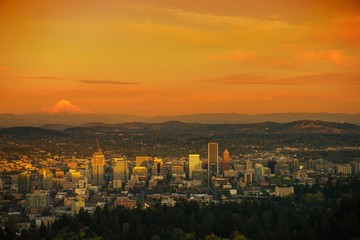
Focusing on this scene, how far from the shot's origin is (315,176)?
24.4m

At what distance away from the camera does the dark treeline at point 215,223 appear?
12.2m

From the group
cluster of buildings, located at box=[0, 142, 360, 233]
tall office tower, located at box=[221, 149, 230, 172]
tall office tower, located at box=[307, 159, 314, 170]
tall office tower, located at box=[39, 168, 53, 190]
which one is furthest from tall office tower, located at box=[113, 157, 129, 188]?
tall office tower, located at box=[307, 159, 314, 170]

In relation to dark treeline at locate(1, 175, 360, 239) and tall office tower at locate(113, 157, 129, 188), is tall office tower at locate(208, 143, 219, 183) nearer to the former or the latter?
tall office tower at locate(113, 157, 129, 188)

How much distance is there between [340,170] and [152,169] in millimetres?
6071

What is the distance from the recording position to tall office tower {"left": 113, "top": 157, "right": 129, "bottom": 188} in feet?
80.1

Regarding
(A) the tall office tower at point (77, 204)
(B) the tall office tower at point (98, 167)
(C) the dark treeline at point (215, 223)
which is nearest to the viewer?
(C) the dark treeline at point (215, 223)

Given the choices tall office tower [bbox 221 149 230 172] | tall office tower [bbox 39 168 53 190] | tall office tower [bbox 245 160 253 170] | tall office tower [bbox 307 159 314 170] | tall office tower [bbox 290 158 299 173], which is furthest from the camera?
tall office tower [bbox 221 149 230 172]

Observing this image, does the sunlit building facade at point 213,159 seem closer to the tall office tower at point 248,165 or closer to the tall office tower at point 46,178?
the tall office tower at point 248,165

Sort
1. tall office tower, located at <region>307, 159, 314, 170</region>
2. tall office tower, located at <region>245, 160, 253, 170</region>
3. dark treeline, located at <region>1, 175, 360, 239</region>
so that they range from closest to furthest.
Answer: dark treeline, located at <region>1, 175, 360, 239</region>
tall office tower, located at <region>307, 159, 314, 170</region>
tall office tower, located at <region>245, 160, 253, 170</region>

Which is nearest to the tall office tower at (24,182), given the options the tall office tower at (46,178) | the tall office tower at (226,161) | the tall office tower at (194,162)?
the tall office tower at (46,178)

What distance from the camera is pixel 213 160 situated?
2942cm

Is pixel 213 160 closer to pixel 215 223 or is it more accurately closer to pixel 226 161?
pixel 226 161

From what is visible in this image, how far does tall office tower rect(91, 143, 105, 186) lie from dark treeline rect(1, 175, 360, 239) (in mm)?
8212

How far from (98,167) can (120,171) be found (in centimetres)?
83
